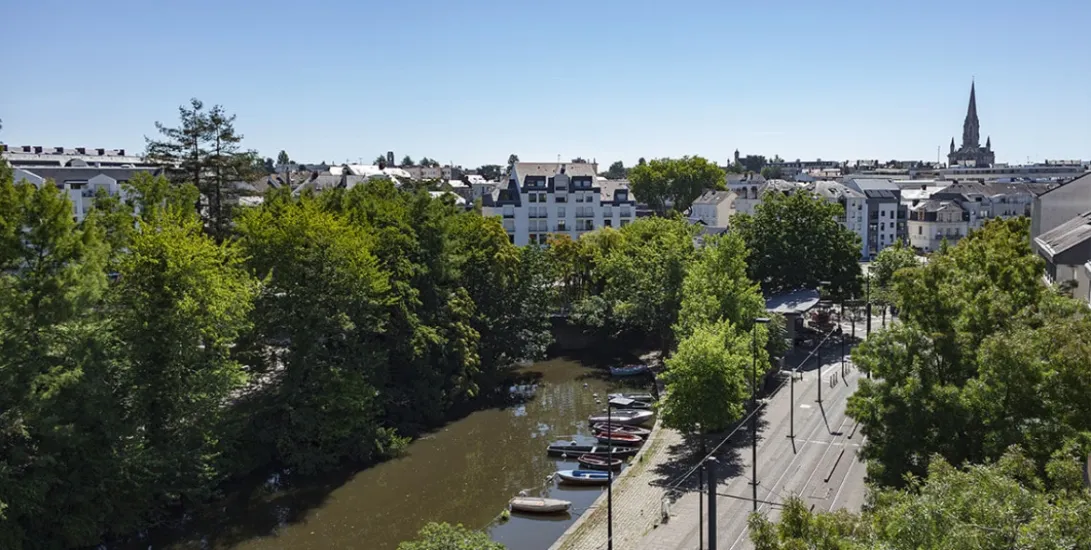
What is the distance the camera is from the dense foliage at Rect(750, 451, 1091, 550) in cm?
998

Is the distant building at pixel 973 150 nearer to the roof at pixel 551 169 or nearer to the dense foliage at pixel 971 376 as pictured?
the roof at pixel 551 169

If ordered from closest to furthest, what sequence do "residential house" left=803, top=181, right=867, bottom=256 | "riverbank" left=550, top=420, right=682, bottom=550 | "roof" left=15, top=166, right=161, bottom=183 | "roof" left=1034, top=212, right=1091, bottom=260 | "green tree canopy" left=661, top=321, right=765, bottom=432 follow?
1. "riverbank" left=550, top=420, right=682, bottom=550
2. "roof" left=1034, top=212, right=1091, bottom=260
3. "green tree canopy" left=661, top=321, right=765, bottom=432
4. "roof" left=15, top=166, right=161, bottom=183
5. "residential house" left=803, top=181, right=867, bottom=256

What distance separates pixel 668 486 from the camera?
30.5m

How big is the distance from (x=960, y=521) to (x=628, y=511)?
745 inches

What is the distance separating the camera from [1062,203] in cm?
4341

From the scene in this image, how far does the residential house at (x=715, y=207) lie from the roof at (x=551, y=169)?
66.2 feet

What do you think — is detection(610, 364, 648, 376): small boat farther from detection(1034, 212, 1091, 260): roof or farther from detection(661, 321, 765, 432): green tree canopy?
detection(1034, 212, 1091, 260): roof

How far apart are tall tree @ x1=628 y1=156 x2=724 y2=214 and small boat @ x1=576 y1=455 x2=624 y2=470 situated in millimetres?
82246

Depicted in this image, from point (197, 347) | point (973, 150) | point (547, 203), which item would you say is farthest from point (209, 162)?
point (973, 150)

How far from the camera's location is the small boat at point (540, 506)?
30953 mm

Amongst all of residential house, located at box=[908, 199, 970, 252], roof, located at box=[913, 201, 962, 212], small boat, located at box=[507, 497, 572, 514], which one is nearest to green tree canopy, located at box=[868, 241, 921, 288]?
residential house, located at box=[908, 199, 970, 252]

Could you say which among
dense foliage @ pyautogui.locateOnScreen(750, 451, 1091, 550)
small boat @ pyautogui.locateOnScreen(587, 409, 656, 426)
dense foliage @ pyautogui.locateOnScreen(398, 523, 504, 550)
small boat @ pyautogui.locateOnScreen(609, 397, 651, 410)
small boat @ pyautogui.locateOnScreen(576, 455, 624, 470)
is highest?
dense foliage @ pyautogui.locateOnScreen(750, 451, 1091, 550)

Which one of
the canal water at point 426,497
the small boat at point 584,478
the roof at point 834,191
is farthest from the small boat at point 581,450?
the roof at point 834,191

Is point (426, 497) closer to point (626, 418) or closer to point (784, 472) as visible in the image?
point (626, 418)
